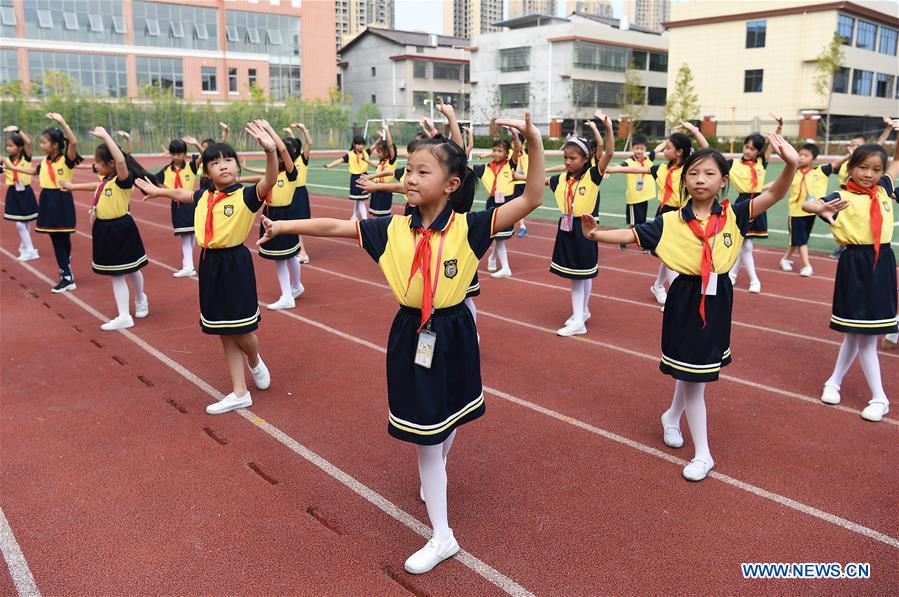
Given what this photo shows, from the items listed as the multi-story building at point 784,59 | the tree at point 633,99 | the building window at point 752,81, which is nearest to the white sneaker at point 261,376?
the multi-story building at point 784,59

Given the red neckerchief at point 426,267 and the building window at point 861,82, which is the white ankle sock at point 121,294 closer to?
the red neckerchief at point 426,267

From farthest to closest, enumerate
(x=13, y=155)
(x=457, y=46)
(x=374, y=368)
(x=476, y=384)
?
1. (x=457, y=46)
2. (x=13, y=155)
3. (x=374, y=368)
4. (x=476, y=384)

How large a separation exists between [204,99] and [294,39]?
8.12 m

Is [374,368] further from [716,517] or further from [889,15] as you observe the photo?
[889,15]

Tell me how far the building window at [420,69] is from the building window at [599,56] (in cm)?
1344

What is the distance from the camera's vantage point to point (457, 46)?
68.5 metres

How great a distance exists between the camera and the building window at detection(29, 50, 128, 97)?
4462cm

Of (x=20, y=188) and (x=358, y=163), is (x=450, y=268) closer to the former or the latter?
(x=20, y=188)

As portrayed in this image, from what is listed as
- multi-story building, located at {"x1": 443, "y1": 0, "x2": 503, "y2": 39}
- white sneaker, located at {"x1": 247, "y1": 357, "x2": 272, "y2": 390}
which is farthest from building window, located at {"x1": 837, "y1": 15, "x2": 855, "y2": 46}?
multi-story building, located at {"x1": 443, "y1": 0, "x2": 503, "y2": 39}

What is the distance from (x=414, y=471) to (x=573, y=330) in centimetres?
320

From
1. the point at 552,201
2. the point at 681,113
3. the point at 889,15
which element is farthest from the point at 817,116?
the point at 552,201

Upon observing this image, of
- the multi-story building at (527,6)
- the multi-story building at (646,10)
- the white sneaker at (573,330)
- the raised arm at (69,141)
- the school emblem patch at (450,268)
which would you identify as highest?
the multi-story building at (646,10)

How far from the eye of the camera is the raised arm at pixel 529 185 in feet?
9.41

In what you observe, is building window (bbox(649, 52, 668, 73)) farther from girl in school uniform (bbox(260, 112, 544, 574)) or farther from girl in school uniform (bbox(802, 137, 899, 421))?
girl in school uniform (bbox(260, 112, 544, 574))
